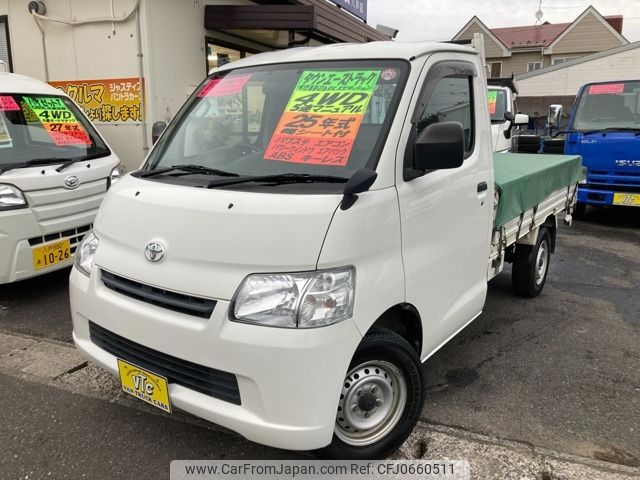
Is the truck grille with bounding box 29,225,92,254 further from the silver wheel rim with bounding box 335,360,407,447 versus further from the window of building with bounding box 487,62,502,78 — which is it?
the window of building with bounding box 487,62,502,78

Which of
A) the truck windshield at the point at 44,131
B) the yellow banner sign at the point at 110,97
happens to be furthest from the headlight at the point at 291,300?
the yellow banner sign at the point at 110,97

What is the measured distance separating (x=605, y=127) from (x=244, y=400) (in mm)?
7790

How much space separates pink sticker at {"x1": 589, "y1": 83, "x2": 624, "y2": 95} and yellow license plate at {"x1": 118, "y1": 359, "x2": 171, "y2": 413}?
8.36 m

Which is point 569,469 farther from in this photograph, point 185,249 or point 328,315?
point 185,249

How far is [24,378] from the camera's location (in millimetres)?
3322

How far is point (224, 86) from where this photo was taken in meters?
3.11

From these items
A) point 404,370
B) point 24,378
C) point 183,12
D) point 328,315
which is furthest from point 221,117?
point 183,12

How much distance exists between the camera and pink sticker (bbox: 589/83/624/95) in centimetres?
799

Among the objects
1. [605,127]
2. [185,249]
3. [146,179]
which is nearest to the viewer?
[185,249]

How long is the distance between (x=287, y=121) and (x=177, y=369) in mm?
1340

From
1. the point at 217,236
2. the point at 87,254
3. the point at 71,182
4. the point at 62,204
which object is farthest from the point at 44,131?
the point at 217,236

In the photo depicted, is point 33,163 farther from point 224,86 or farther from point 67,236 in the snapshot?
point 224,86

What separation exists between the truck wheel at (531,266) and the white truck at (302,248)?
62.3 inches

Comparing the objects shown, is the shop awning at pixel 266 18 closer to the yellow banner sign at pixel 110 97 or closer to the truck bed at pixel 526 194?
the yellow banner sign at pixel 110 97
